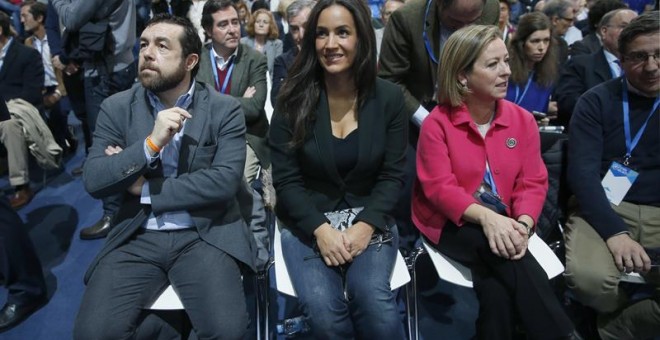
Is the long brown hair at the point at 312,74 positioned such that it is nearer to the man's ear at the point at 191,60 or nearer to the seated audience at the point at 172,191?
the seated audience at the point at 172,191

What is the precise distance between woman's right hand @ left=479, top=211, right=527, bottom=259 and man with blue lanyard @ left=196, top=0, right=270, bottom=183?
1.60 meters

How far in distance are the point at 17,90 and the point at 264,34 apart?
2.42 m

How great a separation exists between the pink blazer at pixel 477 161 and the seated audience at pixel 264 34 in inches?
139

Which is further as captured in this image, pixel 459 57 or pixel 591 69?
pixel 591 69

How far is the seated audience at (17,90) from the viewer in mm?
4047

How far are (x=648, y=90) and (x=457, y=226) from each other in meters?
1.10

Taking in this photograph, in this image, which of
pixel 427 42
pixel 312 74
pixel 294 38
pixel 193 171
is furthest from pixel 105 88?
pixel 427 42

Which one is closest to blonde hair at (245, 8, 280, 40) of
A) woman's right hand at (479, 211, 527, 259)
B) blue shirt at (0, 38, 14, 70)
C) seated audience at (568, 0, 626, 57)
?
blue shirt at (0, 38, 14, 70)

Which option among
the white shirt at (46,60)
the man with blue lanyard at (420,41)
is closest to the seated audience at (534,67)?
the man with blue lanyard at (420,41)

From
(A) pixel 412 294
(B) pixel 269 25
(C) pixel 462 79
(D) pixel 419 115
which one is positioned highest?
(B) pixel 269 25

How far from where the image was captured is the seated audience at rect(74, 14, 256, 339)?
1.92 metres

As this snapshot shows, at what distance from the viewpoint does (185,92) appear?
2209 mm

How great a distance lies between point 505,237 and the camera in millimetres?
1992

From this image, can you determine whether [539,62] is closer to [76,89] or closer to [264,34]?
[264,34]
